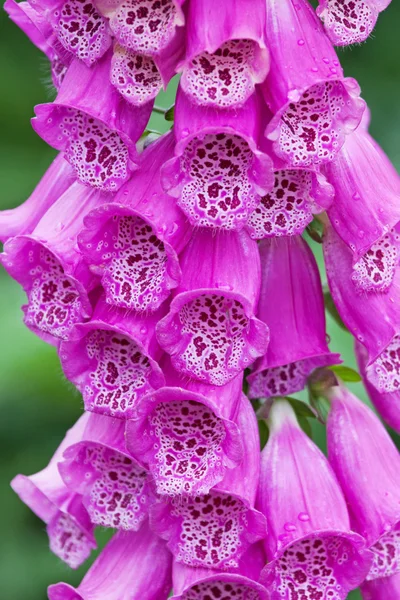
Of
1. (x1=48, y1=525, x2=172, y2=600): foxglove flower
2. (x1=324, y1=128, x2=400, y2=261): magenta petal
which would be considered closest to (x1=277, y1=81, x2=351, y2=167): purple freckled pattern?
(x1=324, y1=128, x2=400, y2=261): magenta petal

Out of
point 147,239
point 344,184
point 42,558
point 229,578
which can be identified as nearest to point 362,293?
point 344,184

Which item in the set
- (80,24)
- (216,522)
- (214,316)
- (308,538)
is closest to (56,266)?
(214,316)

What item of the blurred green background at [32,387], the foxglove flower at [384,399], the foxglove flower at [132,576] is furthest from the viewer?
the blurred green background at [32,387]

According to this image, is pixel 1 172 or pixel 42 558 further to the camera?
pixel 1 172

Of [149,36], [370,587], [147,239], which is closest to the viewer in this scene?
[149,36]

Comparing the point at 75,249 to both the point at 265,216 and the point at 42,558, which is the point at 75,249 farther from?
the point at 42,558

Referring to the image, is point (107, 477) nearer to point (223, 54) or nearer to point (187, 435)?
point (187, 435)

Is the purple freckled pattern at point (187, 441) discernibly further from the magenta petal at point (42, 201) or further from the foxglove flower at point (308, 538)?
the magenta petal at point (42, 201)

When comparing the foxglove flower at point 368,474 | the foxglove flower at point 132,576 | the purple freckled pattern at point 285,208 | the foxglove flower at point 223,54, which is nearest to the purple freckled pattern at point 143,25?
the foxglove flower at point 223,54
